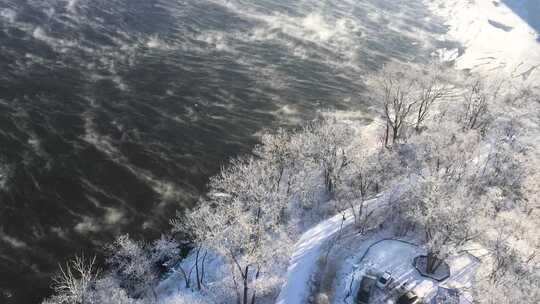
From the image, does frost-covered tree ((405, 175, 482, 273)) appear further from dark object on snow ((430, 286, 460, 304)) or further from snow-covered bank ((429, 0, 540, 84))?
snow-covered bank ((429, 0, 540, 84))

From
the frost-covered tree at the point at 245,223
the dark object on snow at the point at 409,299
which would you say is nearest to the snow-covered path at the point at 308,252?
the frost-covered tree at the point at 245,223

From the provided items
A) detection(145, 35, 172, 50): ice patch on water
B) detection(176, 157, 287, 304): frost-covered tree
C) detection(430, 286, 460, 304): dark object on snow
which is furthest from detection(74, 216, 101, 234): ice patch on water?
detection(145, 35, 172, 50): ice patch on water

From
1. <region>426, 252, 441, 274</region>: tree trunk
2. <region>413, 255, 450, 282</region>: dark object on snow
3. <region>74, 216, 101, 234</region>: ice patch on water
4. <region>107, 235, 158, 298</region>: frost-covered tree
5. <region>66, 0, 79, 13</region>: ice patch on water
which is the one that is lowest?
<region>74, 216, 101, 234</region>: ice patch on water

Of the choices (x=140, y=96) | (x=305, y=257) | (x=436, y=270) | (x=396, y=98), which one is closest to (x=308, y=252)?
(x=305, y=257)

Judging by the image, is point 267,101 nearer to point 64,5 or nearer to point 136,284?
point 136,284

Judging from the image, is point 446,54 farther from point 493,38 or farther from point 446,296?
point 446,296

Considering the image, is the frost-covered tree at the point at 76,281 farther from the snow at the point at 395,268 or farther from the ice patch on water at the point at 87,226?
the snow at the point at 395,268

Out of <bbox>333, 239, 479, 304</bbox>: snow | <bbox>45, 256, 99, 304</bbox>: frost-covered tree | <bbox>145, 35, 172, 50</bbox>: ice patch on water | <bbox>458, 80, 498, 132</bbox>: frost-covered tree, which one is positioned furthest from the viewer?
<bbox>145, 35, 172, 50</bbox>: ice patch on water
